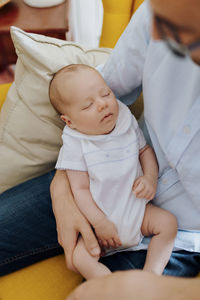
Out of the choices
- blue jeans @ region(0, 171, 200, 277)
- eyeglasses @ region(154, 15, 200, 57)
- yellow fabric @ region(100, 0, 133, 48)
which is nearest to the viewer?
eyeglasses @ region(154, 15, 200, 57)

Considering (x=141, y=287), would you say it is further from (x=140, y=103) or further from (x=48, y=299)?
(x=140, y=103)

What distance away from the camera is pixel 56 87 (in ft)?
2.67

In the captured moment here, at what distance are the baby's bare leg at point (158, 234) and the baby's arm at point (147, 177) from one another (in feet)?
0.15

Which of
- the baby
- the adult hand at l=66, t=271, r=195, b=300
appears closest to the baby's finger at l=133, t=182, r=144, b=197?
the baby

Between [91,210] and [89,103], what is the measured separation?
27 centimetres

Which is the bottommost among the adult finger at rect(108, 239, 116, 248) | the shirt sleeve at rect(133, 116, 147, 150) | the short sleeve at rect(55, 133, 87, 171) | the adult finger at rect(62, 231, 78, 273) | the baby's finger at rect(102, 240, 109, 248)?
the adult finger at rect(62, 231, 78, 273)

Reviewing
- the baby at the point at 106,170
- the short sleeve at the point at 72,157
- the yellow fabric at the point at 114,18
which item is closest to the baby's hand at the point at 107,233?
the baby at the point at 106,170

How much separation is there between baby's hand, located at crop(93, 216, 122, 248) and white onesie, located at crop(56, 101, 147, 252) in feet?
0.05

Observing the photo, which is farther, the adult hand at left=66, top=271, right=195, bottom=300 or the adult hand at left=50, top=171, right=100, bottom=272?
the adult hand at left=50, top=171, right=100, bottom=272

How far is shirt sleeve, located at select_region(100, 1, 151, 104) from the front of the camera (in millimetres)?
730

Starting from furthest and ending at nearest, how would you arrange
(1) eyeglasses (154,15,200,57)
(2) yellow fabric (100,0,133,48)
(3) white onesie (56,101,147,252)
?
1. (2) yellow fabric (100,0,133,48)
2. (3) white onesie (56,101,147,252)
3. (1) eyeglasses (154,15,200,57)

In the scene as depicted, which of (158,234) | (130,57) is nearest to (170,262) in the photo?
(158,234)

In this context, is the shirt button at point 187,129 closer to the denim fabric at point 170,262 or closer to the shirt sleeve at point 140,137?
the shirt sleeve at point 140,137

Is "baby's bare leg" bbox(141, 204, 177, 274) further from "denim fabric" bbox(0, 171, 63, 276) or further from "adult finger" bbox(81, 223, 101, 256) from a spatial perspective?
"denim fabric" bbox(0, 171, 63, 276)
